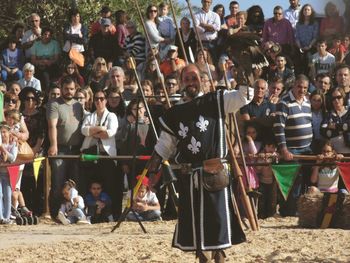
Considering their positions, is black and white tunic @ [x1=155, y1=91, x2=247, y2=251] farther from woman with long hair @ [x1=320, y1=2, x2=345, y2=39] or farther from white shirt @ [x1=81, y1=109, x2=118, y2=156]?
white shirt @ [x1=81, y1=109, x2=118, y2=156]

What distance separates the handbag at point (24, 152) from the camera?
1235cm

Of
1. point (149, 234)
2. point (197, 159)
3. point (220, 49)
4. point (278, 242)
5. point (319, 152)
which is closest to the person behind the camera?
point (197, 159)

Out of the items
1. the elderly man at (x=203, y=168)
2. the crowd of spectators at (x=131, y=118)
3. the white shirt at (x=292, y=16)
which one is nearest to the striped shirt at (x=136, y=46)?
the crowd of spectators at (x=131, y=118)

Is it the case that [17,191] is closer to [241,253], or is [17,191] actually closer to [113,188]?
[113,188]

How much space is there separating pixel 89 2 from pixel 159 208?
8396 mm

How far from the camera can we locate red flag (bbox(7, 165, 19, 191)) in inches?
479

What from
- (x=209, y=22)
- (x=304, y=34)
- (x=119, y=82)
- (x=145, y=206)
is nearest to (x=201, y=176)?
(x=145, y=206)

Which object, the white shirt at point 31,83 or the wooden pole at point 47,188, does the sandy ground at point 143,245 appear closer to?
the wooden pole at point 47,188

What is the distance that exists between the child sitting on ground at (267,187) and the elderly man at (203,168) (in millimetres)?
4915

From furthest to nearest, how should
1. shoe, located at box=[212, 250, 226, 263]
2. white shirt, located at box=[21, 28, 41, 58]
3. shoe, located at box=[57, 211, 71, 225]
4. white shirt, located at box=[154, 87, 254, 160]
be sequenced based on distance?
white shirt, located at box=[21, 28, 41, 58], shoe, located at box=[57, 211, 71, 225], shoe, located at box=[212, 250, 226, 263], white shirt, located at box=[154, 87, 254, 160]

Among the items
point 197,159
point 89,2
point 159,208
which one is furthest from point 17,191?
point 89,2

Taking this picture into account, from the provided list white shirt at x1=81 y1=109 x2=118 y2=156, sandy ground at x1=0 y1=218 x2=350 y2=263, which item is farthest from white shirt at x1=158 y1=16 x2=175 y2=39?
sandy ground at x1=0 y1=218 x2=350 y2=263

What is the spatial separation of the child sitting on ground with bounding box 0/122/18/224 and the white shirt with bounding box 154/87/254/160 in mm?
4627

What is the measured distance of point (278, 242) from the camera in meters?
9.95
